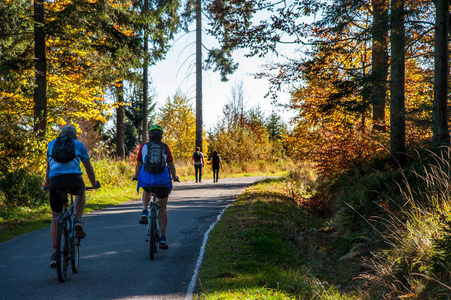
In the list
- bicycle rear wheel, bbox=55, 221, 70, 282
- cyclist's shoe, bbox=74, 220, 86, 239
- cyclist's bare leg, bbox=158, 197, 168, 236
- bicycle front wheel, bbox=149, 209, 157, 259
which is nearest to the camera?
bicycle rear wheel, bbox=55, 221, 70, 282

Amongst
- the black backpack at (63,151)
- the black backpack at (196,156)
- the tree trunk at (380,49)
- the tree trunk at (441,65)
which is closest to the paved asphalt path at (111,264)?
the black backpack at (63,151)

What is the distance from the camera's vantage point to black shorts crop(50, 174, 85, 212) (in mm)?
5734

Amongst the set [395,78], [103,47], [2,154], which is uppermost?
[103,47]

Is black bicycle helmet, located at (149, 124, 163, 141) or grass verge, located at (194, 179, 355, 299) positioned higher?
black bicycle helmet, located at (149, 124, 163, 141)

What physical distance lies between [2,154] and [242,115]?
42.0 m

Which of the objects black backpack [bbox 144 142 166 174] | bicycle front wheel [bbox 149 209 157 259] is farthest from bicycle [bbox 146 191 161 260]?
black backpack [bbox 144 142 166 174]

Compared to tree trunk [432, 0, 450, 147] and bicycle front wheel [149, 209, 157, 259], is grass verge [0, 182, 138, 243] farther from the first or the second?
tree trunk [432, 0, 450, 147]

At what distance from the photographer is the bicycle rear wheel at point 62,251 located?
18.1 feet

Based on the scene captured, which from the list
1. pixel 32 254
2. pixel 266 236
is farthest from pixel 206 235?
pixel 32 254

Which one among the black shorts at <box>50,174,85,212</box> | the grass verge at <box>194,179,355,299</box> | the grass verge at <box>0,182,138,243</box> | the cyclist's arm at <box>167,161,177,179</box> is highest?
the cyclist's arm at <box>167,161,177,179</box>

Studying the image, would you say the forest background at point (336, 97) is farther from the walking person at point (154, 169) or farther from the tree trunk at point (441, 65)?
the walking person at point (154, 169)

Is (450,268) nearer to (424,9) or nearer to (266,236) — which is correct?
(266,236)

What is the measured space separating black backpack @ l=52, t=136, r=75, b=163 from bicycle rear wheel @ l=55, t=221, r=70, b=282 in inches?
34.5

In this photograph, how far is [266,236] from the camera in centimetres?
851
